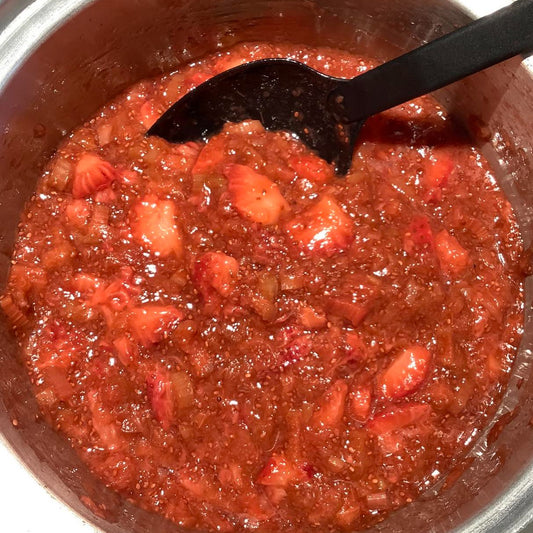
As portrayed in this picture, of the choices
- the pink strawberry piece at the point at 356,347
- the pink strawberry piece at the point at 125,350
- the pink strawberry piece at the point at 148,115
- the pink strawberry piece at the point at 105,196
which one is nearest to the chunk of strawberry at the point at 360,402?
the pink strawberry piece at the point at 356,347

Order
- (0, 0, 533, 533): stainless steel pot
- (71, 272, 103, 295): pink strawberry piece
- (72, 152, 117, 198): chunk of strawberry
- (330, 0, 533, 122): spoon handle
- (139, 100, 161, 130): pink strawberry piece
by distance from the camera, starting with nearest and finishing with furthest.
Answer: (330, 0, 533, 122): spoon handle
(0, 0, 533, 533): stainless steel pot
(71, 272, 103, 295): pink strawberry piece
(72, 152, 117, 198): chunk of strawberry
(139, 100, 161, 130): pink strawberry piece

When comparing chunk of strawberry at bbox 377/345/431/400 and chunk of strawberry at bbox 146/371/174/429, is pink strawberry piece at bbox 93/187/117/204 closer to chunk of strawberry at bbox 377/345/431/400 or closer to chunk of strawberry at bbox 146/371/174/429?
chunk of strawberry at bbox 146/371/174/429

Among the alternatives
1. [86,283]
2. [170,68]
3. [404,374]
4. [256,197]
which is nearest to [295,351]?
[404,374]

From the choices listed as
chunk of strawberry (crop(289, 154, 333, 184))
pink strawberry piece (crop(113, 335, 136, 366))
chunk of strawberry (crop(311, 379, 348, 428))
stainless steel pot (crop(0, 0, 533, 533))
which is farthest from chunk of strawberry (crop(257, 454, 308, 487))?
chunk of strawberry (crop(289, 154, 333, 184))

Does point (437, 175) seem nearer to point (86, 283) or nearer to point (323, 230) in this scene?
point (323, 230)

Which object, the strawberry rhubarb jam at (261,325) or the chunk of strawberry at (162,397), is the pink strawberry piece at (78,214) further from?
the chunk of strawberry at (162,397)

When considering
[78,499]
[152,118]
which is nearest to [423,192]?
[152,118]
